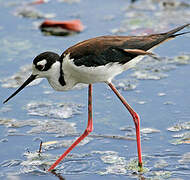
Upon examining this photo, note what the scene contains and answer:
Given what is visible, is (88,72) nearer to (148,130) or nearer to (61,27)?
(148,130)

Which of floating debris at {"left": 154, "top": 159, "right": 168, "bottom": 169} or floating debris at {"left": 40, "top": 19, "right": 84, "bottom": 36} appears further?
floating debris at {"left": 40, "top": 19, "right": 84, "bottom": 36}

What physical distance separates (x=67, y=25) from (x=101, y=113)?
2.36 m

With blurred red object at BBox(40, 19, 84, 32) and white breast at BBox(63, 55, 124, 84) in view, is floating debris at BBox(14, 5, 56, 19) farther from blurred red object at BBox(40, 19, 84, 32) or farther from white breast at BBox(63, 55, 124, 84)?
white breast at BBox(63, 55, 124, 84)

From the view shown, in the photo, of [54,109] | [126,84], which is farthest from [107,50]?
[126,84]

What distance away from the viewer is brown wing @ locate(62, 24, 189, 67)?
15.1 ft

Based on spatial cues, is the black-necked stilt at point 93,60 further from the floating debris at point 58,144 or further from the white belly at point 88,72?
the floating debris at point 58,144

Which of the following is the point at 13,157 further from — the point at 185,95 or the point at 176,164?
the point at 185,95

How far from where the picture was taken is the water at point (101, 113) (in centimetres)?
485

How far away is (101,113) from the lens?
227 inches

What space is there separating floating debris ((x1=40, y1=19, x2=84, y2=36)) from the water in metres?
0.12

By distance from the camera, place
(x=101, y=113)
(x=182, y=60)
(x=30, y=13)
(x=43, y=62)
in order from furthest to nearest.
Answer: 1. (x=30, y=13)
2. (x=182, y=60)
3. (x=101, y=113)
4. (x=43, y=62)

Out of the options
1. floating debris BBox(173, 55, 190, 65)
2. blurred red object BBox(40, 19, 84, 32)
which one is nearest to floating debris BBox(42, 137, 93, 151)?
floating debris BBox(173, 55, 190, 65)

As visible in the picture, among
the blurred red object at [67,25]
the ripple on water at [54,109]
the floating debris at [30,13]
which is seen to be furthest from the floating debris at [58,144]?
the floating debris at [30,13]

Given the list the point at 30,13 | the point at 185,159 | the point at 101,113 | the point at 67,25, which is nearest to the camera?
the point at 185,159
